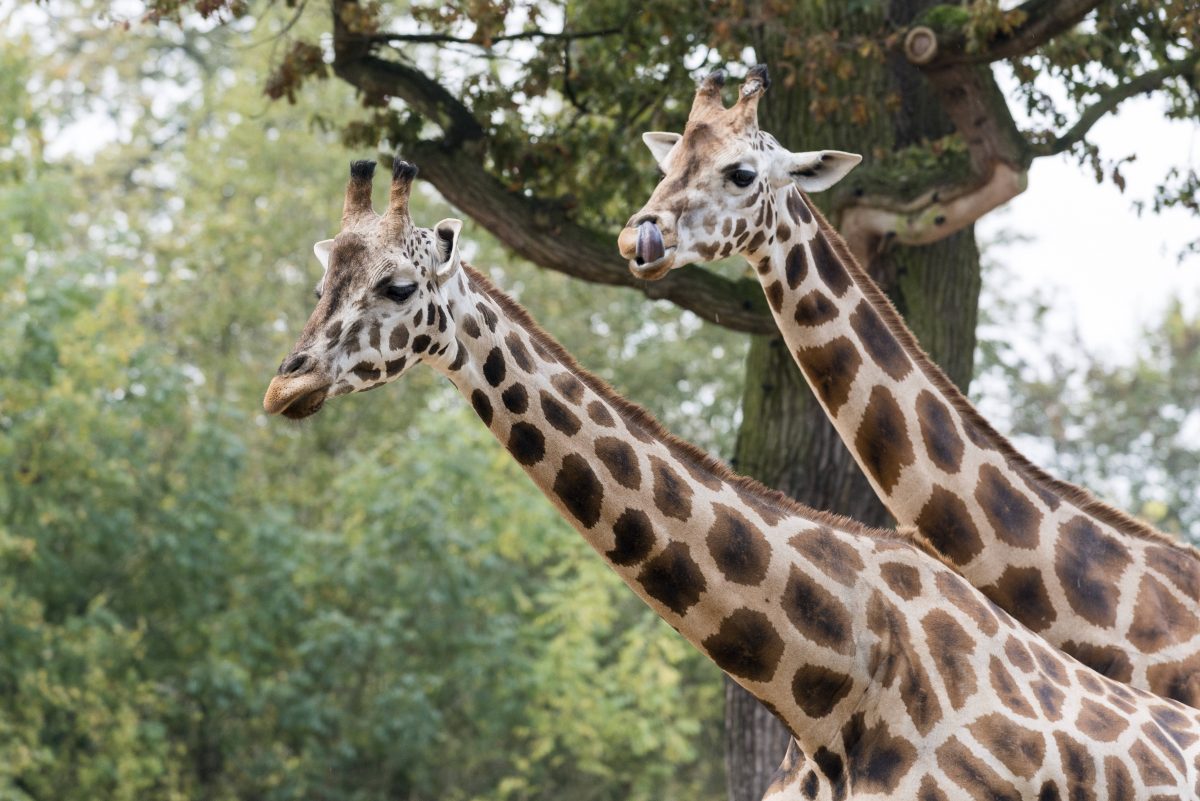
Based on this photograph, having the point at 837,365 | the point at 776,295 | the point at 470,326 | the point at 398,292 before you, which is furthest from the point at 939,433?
the point at 398,292

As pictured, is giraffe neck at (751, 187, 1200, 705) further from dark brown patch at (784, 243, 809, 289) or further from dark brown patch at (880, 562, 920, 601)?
Answer: dark brown patch at (880, 562, 920, 601)

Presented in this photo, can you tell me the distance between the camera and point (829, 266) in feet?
19.9

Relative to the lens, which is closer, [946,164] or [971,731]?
[971,731]

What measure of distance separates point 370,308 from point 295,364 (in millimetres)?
298

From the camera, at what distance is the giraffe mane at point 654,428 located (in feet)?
16.9

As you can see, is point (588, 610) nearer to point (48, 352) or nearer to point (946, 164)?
point (48, 352)

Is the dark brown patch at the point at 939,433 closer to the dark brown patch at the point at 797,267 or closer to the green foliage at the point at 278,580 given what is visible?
the dark brown patch at the point at 797,267

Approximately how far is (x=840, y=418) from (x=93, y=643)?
10541 mm

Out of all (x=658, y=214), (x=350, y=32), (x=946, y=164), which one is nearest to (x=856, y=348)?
(x=658, y=214)

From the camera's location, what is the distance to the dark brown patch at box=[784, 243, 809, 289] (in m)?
6.00

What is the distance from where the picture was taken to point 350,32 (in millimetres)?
9383

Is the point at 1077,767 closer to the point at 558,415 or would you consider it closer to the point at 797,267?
the point at 558,415

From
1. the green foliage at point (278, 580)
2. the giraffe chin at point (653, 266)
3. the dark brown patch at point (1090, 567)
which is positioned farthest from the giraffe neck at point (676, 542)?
the green foliage at point (278, 580)

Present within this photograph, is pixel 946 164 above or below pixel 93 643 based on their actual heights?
above
